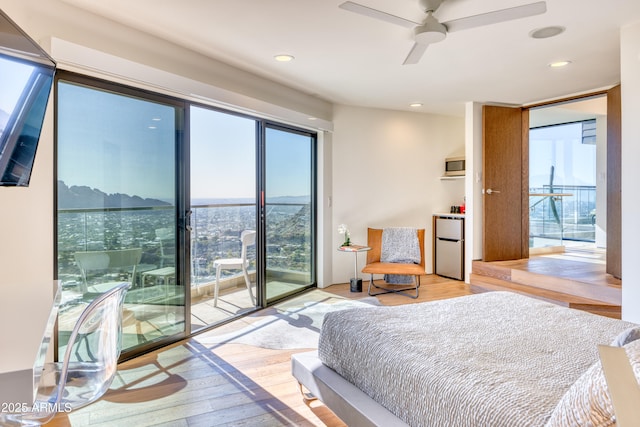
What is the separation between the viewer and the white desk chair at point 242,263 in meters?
3.94

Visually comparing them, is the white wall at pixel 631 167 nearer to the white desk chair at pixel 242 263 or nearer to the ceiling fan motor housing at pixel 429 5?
the ceiling fan motor housing at pixel 429 5

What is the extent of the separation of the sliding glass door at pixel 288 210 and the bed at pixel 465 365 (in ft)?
7.78

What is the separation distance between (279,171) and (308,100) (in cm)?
96

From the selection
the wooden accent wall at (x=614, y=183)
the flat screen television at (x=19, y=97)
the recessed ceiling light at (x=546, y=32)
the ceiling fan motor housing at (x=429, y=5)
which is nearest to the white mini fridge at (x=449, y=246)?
the wooden accent wall at (x=614, y=183)

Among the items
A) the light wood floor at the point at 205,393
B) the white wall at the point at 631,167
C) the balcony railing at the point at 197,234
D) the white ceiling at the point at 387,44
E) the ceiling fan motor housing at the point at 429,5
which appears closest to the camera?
the light wood floor at the point at 205,393

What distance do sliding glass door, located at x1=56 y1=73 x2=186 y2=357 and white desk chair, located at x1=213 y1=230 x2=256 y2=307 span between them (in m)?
0.54

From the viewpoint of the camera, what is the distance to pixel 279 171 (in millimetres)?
4656

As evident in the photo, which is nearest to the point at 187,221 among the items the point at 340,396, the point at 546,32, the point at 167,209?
the point at 167,209

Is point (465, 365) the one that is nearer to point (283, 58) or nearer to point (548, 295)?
point (283, 58)

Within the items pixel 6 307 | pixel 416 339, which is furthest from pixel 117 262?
pixel 416 339

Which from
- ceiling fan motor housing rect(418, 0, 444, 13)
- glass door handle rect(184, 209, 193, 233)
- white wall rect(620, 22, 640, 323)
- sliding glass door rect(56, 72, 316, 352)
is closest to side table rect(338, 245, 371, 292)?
sliding glass door rect(56, 72, 316, 352)

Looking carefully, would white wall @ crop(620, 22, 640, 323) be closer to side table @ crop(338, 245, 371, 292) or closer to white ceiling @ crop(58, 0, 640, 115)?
white ceiling @ crop(58, 0, 640, 115)

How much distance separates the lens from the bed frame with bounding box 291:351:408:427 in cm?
162

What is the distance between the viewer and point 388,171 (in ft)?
19.2
